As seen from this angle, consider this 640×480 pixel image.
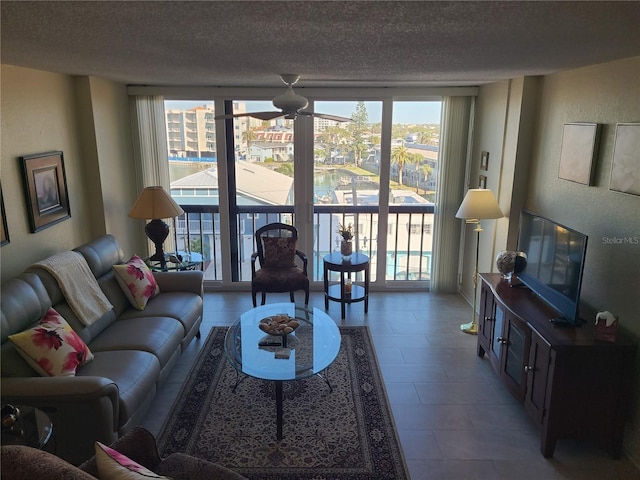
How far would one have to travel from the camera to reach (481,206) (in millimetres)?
4164

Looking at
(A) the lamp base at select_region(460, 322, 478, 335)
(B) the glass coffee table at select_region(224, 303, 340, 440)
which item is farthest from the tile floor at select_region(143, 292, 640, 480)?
(B) the glass coffee table at select_region(224, 303, 340, 440)

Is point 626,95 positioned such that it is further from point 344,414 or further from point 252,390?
point 252,390

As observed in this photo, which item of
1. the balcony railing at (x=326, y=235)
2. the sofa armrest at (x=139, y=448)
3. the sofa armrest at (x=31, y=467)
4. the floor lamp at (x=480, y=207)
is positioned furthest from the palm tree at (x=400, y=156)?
the sofa armrest at (x=31, y=467)

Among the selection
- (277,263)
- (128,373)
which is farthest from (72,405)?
(277,263)

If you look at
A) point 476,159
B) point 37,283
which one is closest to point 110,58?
point 37,283

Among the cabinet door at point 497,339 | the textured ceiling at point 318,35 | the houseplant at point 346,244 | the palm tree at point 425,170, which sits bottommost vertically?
the cabinet door at point 497,339

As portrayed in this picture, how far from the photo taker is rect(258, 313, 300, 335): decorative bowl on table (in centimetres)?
342

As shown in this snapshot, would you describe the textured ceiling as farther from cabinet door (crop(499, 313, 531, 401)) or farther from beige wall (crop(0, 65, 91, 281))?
cabinet door (crop(499, 313, 531, 401))

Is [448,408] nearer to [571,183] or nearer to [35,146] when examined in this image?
[571,183]

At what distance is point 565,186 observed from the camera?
349 centimetres

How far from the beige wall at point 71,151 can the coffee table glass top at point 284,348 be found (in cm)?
170

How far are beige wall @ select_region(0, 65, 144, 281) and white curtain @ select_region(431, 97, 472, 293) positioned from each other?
137 inches

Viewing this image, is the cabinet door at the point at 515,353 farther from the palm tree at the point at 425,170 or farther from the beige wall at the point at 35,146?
the beige wall at the point at 35,146

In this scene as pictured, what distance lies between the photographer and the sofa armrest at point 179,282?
4.21 m
